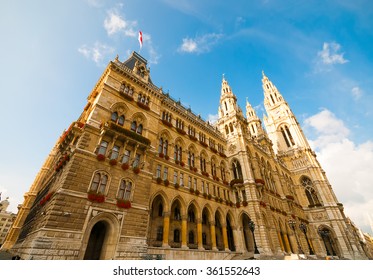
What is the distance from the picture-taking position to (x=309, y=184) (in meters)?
48.7

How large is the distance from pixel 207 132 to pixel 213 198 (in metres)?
12.7

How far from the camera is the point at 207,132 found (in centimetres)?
3450

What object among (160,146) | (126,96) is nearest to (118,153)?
(160,146)

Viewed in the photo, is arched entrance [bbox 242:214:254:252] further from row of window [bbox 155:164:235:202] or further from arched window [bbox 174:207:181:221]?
arched window [bbox 174:207:181:221]

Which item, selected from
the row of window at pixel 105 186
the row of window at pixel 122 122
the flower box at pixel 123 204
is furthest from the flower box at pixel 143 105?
the flower box at pixel 123 204

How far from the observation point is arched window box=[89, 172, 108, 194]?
51.1ft

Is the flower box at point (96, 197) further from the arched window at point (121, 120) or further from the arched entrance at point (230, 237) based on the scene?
the arched entrance at point (230, 237)

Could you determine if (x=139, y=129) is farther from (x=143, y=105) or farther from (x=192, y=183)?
(x=192, y=183)

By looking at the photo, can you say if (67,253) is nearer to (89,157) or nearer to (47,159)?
(89,157)

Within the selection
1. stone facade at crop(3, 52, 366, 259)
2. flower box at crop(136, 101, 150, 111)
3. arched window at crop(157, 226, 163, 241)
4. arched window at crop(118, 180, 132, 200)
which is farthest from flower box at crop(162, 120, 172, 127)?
arched window at crop(157, 226, 163, 241)

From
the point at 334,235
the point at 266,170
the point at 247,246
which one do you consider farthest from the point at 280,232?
the point at 334,235

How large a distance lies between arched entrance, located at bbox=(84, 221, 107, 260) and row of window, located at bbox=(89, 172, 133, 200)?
9.08 feet

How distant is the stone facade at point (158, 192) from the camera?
48.2 feet

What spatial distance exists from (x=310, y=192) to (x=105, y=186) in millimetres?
51175
